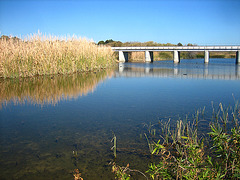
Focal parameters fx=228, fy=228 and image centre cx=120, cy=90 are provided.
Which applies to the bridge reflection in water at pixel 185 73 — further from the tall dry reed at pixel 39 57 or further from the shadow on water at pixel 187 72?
the tall dry reed at pixel 39 57

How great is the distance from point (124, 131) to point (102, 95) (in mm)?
4465

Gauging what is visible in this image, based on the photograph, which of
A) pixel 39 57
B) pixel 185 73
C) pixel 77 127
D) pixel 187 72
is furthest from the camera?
pixel 187 72

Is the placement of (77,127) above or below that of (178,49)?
below

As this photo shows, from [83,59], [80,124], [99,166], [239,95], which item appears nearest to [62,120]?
[80,124]

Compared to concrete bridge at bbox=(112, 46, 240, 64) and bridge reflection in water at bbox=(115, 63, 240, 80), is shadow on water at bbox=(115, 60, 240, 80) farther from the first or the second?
concrete bridge at bbox=(112, 46, 240, 64)

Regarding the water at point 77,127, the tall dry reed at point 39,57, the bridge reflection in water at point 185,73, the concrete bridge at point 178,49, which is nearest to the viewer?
the water at point 77,127

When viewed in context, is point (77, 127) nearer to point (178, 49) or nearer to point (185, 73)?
point (185, 73)

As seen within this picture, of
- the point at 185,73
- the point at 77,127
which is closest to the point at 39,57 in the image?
the point at 77,127

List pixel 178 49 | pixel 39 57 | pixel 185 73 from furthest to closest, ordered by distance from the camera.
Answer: pixel 178 49, pixel 185 73, pixel 39 57

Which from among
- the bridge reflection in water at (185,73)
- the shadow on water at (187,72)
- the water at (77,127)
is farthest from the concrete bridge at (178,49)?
the water at (77,127)

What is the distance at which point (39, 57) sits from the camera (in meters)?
14.1

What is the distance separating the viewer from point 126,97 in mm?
8938

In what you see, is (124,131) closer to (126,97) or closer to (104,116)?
(104,116)

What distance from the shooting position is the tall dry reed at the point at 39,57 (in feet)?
43.5
